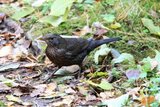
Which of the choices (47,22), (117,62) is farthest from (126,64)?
(47,22)

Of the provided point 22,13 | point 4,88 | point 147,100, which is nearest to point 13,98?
point 4,88

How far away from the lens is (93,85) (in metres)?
4.63

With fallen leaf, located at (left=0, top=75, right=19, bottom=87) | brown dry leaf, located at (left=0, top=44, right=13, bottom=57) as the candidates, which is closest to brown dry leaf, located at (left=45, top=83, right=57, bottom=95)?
fallen leaf, located at (left=0, top=75, right=19, bottom=87)

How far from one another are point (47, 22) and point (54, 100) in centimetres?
187

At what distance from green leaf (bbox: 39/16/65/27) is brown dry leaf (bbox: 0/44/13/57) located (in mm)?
565

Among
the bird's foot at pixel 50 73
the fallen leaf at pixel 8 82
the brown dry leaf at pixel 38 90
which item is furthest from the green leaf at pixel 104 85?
the fallen leaf at pixel 8 82

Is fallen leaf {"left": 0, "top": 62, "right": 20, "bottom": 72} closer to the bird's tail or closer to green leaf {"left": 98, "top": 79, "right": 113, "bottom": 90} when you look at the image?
the bird's tail

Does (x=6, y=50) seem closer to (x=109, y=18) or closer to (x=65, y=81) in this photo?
(x=65, y=81)

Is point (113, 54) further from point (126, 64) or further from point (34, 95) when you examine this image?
point (34, 95)

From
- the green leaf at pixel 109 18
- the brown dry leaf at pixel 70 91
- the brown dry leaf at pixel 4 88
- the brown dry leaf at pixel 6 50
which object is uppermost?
the green leaf at pixel 109 18

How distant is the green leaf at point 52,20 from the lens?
610cm

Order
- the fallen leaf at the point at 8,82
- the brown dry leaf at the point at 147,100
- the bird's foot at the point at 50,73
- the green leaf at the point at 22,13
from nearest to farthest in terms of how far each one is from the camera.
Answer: the brown dry leaf at the point at 147,100 < the fallen leaf at the point at 8,82 < the bird's foot at the point at 50,73 < the green leaf at the point at 22,13

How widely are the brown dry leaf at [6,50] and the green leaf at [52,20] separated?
565 mm

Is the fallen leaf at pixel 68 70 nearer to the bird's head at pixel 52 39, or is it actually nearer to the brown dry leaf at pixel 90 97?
the bird's head at pixel 52 39
